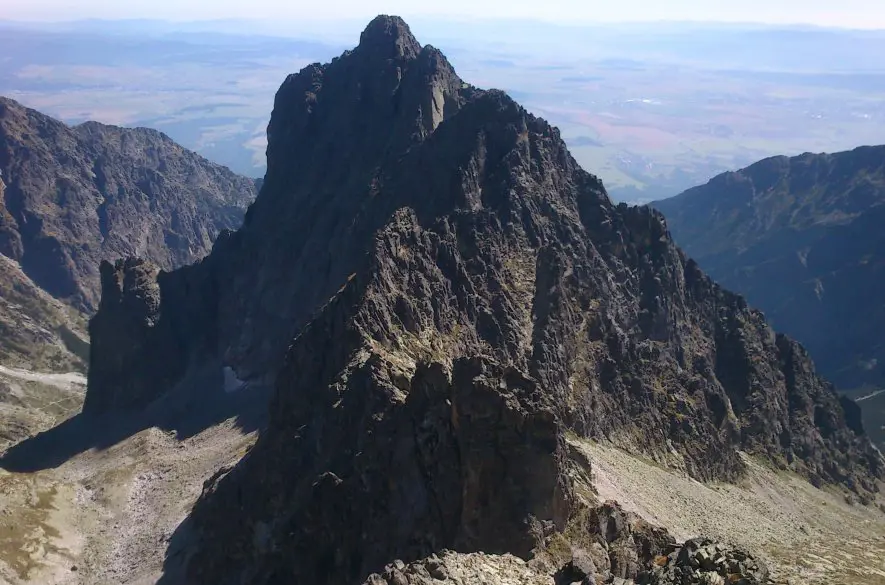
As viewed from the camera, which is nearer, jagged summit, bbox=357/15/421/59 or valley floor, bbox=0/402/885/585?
valley floor, bbox=0/402/885/585

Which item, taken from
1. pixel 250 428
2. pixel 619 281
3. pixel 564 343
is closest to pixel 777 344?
pixel 619 281

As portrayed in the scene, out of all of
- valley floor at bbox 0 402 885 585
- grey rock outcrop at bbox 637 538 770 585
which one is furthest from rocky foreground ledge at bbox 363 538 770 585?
valley floor at bbox 0 402 885 585

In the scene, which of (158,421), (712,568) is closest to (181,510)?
(158,421)

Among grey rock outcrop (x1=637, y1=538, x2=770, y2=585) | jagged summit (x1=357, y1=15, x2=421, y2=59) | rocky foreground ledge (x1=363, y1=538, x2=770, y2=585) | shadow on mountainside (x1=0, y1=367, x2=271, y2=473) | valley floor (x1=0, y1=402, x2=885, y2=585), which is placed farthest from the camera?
jagged summit (x1=357, y1=15, x2=421, y2=59)

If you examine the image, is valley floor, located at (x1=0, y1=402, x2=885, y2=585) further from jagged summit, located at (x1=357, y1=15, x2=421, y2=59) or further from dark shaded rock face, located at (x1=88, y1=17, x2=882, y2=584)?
Result: jagged summit, located at (x1=357, y1=15, x2=421, y2=59)

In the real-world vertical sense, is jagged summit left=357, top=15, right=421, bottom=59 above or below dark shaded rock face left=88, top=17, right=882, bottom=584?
above

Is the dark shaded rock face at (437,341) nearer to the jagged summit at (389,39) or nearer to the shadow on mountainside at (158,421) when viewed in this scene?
the jagged summit at (389,39)
